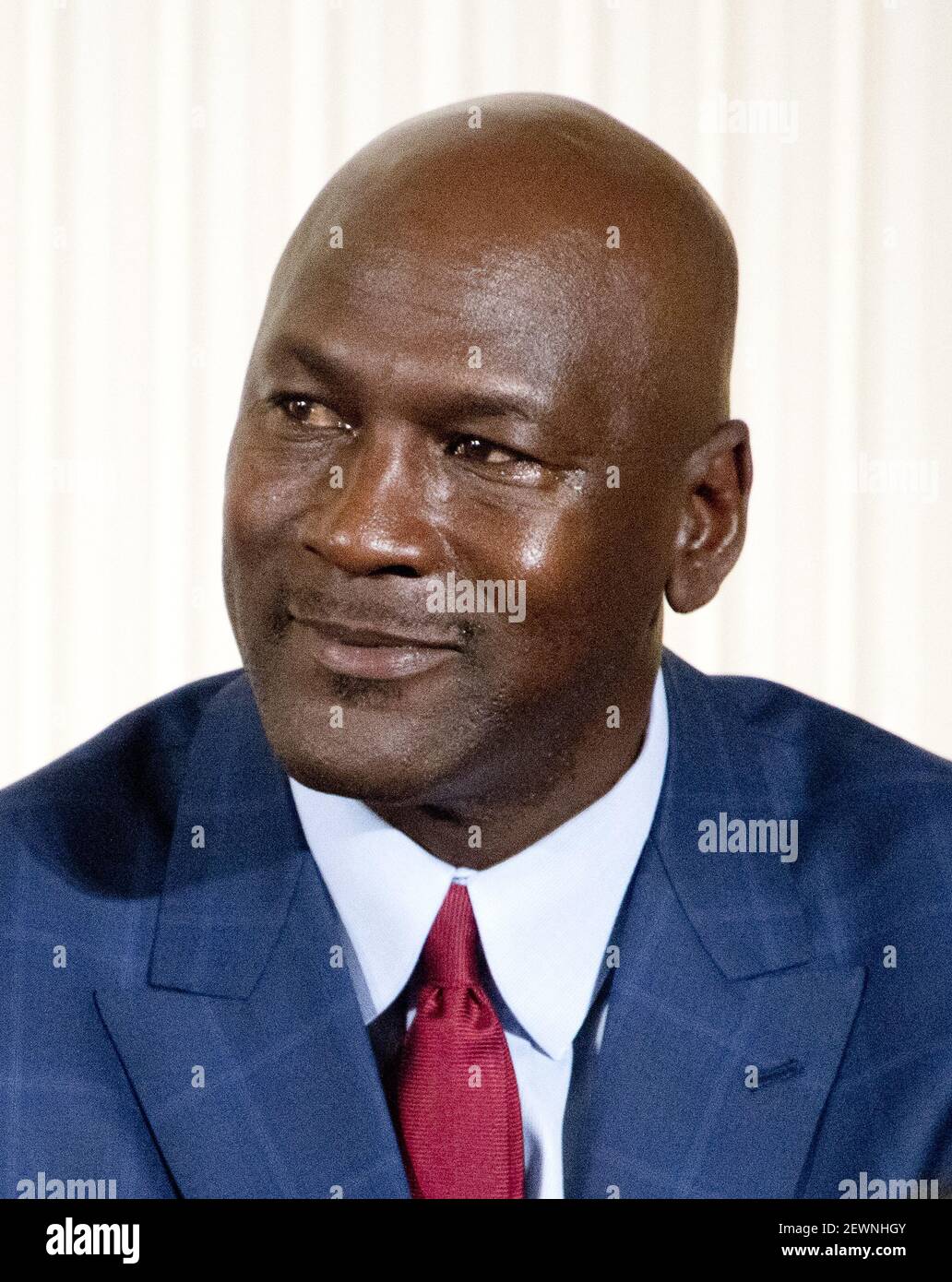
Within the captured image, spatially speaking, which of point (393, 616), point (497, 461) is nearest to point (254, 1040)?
point (393, 616)

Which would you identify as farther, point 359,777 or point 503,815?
point 503,815

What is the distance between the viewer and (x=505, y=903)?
1.21 m

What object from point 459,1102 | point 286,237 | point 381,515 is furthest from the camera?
point 286,237

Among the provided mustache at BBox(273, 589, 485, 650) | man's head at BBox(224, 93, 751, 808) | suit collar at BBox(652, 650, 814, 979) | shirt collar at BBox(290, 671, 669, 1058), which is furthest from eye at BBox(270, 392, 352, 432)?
suit collar at BBox(652, 650, 814, 979)

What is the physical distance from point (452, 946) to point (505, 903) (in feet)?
0.15

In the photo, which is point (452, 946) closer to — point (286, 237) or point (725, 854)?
point (725, 854)

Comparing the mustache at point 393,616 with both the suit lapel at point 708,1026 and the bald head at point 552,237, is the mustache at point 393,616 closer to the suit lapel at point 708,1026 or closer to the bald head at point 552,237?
the bald head at point 552,237

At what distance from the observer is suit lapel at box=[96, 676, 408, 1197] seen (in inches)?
44.3

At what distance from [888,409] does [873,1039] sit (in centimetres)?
61

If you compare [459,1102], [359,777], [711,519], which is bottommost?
[459,1102]

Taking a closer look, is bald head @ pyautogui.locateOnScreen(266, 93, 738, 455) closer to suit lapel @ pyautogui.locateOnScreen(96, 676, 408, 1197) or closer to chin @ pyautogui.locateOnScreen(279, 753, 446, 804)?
chin @ pyautogui.locateOnScreen(279, 753, 446, 804)

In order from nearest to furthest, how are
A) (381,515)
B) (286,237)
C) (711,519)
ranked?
(381,515)
(711,519)
(286,237)

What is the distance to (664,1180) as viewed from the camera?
1158 mm

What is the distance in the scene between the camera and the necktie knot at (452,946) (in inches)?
46.8
